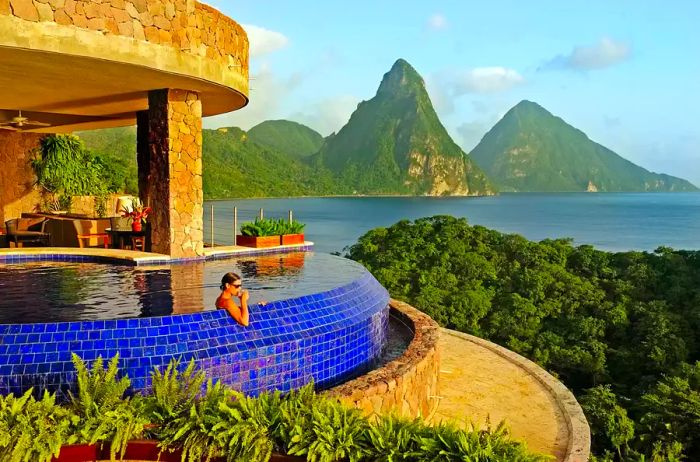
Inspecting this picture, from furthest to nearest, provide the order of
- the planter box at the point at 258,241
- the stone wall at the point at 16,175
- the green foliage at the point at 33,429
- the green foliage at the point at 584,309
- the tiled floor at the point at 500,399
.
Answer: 1. the stone wall at the point at 16,175
2. the green foliage at the point at 584,309
3. the planter box at the point at 258,241
4. the tiled floor at the point at 500,399
5. the green foliage at the point at 33,429

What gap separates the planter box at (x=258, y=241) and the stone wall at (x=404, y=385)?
5150mm

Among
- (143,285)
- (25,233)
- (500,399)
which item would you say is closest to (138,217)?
(25,233)

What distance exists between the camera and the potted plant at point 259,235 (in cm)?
1371

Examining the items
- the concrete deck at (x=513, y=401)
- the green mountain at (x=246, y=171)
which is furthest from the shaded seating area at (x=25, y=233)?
the green mountain at (x=246, y=171)

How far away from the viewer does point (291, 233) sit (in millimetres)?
14367

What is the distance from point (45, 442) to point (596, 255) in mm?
29864

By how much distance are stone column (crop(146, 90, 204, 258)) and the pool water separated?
758 mm

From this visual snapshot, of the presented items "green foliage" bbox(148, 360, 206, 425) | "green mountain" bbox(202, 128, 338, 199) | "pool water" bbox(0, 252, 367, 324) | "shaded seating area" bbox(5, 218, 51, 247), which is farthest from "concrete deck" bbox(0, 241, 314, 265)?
"green mountain" bbox(202, 128, 338, 199)

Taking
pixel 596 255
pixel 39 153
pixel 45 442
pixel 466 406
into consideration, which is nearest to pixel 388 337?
pixel 466 406

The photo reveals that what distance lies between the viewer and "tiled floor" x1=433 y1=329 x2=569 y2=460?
7.74m

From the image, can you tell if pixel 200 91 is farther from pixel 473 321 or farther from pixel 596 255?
pixel 596 255

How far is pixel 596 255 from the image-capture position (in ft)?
99.8

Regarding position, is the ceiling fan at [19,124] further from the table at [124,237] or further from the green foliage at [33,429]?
the green foliage at [33,429]

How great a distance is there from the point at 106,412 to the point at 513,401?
602cm
